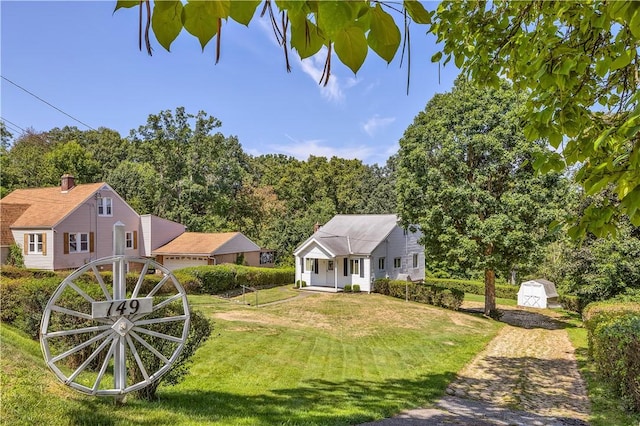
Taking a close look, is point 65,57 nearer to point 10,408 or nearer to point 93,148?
point 10,408

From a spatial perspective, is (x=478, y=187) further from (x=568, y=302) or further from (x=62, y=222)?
(x=62, y=222)

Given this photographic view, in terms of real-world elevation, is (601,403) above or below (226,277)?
below

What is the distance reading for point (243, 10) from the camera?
34.4 inches

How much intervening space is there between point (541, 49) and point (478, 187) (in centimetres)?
1596

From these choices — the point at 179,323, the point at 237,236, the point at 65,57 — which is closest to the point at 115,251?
the point at 179,323

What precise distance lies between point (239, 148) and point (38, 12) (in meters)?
47.0

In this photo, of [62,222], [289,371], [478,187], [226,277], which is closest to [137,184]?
[62,222]

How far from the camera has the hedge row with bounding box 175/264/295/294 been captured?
21.8 metres

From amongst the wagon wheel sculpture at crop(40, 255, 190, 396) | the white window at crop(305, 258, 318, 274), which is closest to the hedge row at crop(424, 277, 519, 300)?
the white window at crop(305, 258, 318, 274)

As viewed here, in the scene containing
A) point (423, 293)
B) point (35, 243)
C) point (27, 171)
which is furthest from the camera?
point (27, 171)

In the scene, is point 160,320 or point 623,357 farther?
point 623,357

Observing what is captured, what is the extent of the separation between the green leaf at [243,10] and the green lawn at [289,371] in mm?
4201

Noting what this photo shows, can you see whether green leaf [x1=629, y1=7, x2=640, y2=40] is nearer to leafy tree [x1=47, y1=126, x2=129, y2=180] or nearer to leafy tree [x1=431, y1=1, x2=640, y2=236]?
leafy tree [x1=431, y1=1, x2=640, y2=236]

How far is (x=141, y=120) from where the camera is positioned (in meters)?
30.3
